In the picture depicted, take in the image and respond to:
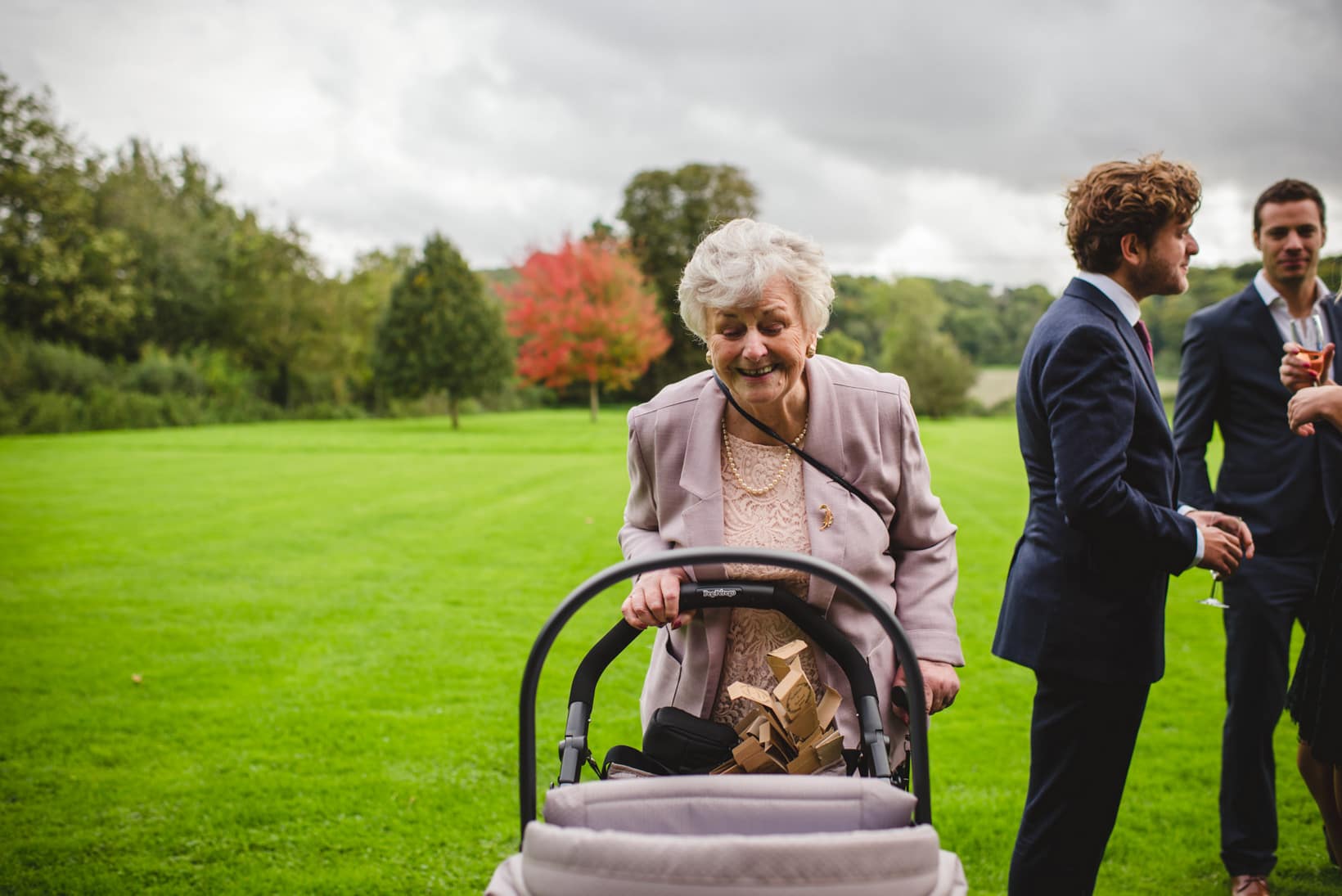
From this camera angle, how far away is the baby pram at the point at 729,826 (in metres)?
1.25

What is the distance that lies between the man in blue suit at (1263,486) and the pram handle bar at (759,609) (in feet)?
6.80

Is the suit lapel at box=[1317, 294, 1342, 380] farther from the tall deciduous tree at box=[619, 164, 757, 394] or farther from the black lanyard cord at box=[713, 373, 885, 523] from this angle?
the tall deciduous tree at box=[619, 164, 757, 394]

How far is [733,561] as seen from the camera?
1552 millimetres

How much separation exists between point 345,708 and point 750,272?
4678 millimetres

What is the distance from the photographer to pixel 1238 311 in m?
3.47

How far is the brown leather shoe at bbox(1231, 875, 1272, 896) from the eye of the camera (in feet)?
10.8

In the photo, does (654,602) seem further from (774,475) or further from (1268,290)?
(1268,290)

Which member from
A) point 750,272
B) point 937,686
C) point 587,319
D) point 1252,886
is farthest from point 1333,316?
point 587,319

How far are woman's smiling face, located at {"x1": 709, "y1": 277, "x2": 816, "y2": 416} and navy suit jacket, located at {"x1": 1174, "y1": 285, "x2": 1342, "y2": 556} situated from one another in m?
2.03

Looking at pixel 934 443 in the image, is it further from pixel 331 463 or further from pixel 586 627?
pixel 586 627

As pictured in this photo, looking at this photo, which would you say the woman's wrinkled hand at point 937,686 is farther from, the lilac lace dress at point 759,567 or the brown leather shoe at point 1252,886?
the brown leather shoe at point 1252,886

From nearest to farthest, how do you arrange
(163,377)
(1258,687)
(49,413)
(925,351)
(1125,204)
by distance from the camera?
(1125,204) → (1258,687) → (49,413) → (163,377) → (925,351)

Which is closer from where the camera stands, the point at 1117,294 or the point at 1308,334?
the point at 1117,294

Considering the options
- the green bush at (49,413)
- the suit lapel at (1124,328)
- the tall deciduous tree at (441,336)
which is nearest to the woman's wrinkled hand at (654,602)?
the suit lapel at (1124,328)
